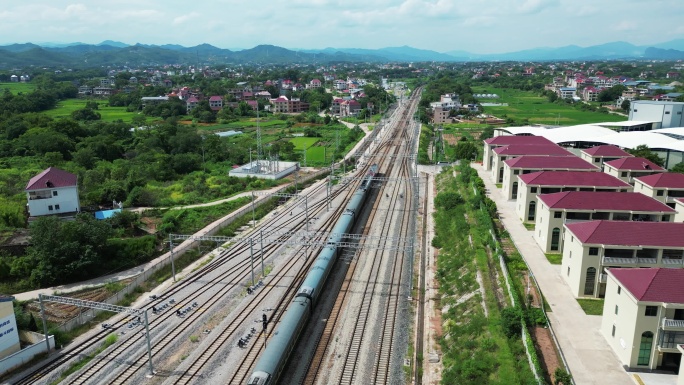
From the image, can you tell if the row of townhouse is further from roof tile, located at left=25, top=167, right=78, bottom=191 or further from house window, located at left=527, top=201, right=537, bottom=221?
roof tile, located at left=25, top=167, right=78, bottom=191

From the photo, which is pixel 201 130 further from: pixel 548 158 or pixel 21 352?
pixel 21 352

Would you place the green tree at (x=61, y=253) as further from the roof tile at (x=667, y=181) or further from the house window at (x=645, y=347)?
the roof tile at (x=667, y=181)

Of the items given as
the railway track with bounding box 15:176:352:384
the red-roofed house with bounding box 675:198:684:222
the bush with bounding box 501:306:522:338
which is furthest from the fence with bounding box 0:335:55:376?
the red-roofed house with bounding box 675:198:684:222

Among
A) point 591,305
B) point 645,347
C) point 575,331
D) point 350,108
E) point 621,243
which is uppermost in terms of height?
point 350,108

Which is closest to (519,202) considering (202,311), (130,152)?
(202,311)

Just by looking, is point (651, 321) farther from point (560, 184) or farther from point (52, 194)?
point (52, 194)

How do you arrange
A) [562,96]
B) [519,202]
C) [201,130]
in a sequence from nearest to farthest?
[519,202], [201,130], [562,96]

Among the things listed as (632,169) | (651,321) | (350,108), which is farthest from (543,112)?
(651,321)

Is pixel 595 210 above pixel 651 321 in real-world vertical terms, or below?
above
